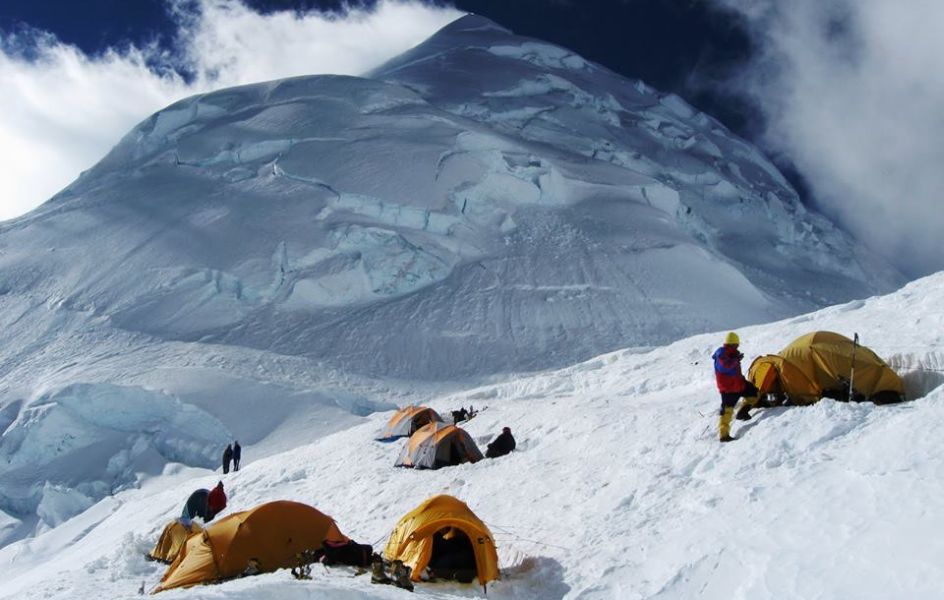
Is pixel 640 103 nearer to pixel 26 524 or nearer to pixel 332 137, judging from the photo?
pixel 332 137

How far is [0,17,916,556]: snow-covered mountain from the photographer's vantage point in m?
32.0

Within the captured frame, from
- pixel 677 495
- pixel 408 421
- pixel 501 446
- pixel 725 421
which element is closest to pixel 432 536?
pixel 677 495

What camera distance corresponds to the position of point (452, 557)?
1022 centimetres

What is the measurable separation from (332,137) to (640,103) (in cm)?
5461

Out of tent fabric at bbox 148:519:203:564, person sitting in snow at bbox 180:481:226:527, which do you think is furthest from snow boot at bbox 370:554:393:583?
person sitting in snow at bbox 180:481:226:527

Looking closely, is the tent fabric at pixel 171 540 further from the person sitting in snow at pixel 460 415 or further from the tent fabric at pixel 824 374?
the tent fabric at pixel 824 374

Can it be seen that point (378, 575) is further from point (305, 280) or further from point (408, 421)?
point (305, 280)

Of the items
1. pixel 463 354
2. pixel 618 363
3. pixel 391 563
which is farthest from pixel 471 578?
pixel 463 354

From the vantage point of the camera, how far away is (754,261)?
6825cm

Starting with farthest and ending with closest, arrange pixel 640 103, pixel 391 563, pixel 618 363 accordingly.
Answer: pixel 640 103
pixel 618 363
pixel 391 563

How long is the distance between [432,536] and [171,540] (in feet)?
21.7

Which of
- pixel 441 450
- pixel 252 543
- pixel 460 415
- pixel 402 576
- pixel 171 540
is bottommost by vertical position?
pixel 460 415

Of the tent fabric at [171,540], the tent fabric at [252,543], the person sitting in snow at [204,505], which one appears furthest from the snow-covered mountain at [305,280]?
the tent fabric at [252,543]

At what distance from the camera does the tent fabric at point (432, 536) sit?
10.1 metres
